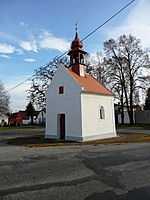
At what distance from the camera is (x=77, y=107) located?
16859 mm

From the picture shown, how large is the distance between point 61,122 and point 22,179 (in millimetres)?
12972

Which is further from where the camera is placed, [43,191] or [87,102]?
[87,102]

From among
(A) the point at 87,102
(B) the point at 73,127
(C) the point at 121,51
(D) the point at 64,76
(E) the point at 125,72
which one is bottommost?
(B) the point at 73,127

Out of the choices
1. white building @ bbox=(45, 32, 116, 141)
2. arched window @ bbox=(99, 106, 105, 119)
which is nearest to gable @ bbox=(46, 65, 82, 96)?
white building @ bbox=(45, 32, 116, 141)

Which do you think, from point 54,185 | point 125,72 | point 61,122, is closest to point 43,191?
point 54,185

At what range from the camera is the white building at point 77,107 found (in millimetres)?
16828

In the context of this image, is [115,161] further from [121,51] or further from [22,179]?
[121,51]

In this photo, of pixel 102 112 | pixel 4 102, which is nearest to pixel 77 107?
pixel 102 112

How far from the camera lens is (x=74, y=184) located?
5.20 m

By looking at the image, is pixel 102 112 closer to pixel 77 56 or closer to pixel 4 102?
pixel 77 56

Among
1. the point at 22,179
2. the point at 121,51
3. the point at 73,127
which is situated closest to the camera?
the point at 22,179

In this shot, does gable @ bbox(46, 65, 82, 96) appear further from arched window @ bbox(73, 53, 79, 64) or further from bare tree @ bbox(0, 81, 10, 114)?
bare tree @ bbox(0, 81, 10, 114)

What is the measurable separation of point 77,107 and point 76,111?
367 mm

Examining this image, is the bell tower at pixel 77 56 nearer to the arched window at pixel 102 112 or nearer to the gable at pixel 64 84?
the gable at pixel 64 84
